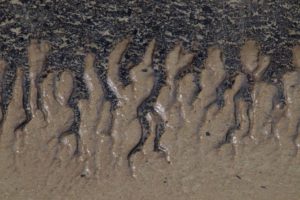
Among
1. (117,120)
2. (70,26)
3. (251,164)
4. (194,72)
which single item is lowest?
(251,164)

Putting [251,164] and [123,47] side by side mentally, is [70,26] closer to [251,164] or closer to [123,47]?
[123,47]

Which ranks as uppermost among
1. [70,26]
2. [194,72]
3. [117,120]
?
[70,26]

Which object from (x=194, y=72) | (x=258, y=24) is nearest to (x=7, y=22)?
(x=194, y=72)

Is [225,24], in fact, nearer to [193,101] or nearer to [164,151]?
[193,101]

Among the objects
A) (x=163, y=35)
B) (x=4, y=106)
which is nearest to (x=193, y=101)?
(x=163, y=35)

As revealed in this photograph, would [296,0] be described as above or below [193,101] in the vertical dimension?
above

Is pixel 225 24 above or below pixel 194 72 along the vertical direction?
above
